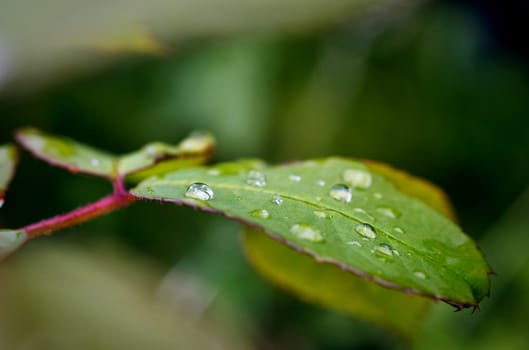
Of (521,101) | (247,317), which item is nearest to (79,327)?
(247,317)

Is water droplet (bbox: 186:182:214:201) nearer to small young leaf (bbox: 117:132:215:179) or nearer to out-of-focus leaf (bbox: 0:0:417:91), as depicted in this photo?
small young leaf (bbox: 117:132:215:179)

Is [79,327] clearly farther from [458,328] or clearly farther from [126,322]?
[458,328]

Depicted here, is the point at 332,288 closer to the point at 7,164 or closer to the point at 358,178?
the point at 358,178

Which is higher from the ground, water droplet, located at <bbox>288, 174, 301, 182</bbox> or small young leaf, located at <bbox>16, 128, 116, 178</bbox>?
water droplet, located at <bbox>288, 174, 301, 182</bbox>

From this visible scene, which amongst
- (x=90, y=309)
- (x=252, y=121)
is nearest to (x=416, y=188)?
(x=90, y=309)

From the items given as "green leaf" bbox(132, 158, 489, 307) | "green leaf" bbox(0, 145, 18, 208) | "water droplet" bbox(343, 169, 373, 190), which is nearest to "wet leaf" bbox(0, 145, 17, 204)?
"green leaf" bbox(0, 145, 18, 208)

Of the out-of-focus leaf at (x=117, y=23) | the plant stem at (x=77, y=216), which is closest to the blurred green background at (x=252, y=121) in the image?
the out-of-focus leaf at (x=117, y=23)
